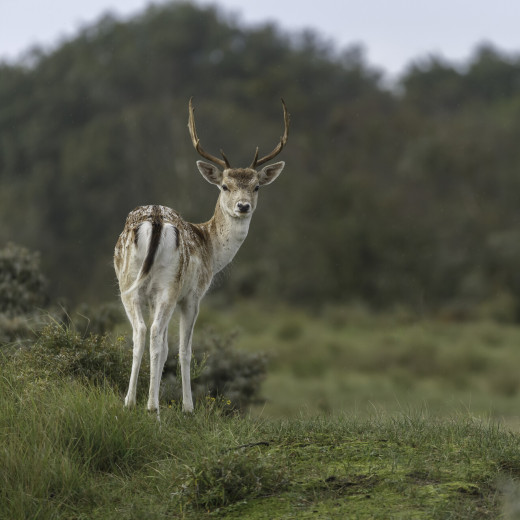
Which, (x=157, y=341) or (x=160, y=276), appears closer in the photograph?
(x=157, y=341)

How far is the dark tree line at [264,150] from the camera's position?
124ft

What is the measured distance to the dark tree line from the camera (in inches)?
1490

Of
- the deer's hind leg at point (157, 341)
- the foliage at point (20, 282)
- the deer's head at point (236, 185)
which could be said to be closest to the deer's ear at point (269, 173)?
the deer's head at point (236, 185)

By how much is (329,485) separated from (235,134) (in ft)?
126

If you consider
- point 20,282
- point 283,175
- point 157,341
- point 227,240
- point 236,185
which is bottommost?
point 20,282

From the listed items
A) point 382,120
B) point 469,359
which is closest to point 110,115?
point 382,120

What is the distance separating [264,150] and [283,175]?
2.25 meters

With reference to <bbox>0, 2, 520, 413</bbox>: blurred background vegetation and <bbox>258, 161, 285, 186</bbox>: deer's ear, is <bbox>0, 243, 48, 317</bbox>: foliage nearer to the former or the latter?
<bbox>258, 161, 285, 186</bbox>: deer's ear

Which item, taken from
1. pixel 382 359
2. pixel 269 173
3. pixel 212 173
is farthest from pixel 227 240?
pixel 382 359

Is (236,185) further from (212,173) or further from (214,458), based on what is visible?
(214,458)

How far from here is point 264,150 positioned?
41.3 meters

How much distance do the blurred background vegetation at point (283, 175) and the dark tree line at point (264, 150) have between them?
0.10m

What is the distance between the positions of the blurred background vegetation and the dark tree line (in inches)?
3.8

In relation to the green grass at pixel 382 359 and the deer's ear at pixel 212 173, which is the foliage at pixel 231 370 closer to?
the deer's ear at pixel 212 173
